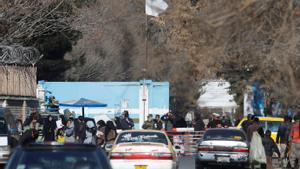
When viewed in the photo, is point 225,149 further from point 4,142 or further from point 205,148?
point 4,142

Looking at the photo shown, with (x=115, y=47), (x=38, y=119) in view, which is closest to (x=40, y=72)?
(x=115, y=47)

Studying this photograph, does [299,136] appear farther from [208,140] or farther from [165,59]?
[165,59]

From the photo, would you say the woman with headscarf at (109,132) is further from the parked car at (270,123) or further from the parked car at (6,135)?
the parked car at (270,123)

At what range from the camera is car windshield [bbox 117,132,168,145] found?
2339 cm

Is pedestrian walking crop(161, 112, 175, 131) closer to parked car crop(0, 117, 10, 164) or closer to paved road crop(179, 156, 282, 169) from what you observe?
paved road crop(179, 156, 282, 169)

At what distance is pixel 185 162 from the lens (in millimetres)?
34281

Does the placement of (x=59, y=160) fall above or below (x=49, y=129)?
above

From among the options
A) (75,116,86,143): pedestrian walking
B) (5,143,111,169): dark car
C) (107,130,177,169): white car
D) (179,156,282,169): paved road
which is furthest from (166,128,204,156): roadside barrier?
(5,143,111,169): dark car

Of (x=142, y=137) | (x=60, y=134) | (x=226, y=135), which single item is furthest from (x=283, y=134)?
(x=142, y=137)

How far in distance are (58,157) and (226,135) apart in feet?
51.3

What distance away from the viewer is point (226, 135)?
92.9 feet

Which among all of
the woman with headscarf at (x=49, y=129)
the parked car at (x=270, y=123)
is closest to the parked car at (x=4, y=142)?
the woman with headscarf at (x=49, y=129)

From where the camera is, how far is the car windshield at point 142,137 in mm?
23386

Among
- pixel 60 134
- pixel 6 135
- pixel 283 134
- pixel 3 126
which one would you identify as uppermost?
pixel 3 126
